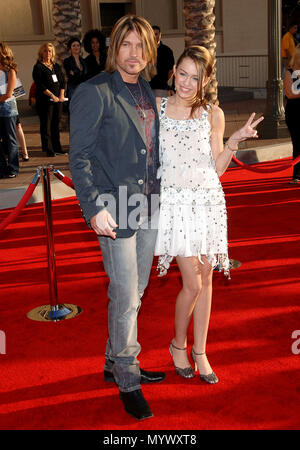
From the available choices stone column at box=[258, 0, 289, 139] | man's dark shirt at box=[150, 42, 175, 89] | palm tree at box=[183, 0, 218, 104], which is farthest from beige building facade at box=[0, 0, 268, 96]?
man's dark shirt at box=[150, 42, 175, 89]

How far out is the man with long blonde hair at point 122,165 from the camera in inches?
111

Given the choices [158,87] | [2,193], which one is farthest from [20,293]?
[158,87]

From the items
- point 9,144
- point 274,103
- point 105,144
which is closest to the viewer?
point 105,144

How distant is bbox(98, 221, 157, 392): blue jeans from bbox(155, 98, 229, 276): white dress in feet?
0.48

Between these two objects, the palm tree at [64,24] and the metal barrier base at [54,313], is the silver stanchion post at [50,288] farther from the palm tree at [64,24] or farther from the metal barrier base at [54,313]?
the palm tree at [64,24]

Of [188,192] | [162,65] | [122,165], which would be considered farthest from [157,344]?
[162,65]

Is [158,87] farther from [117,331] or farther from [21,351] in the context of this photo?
[117,331]

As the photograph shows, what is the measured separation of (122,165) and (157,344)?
1.53 meters

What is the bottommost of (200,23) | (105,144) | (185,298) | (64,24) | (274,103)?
(185,298)

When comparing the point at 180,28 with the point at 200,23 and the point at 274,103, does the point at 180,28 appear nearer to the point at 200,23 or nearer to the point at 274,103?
the point at 200,23

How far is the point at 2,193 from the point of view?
26.1 ft

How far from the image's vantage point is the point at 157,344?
3.96 m

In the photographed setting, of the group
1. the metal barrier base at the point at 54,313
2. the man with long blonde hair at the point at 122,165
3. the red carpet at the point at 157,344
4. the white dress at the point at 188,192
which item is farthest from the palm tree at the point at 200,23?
the man with long blonde hair at the point at 122,165

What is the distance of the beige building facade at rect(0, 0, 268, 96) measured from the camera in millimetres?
19391
